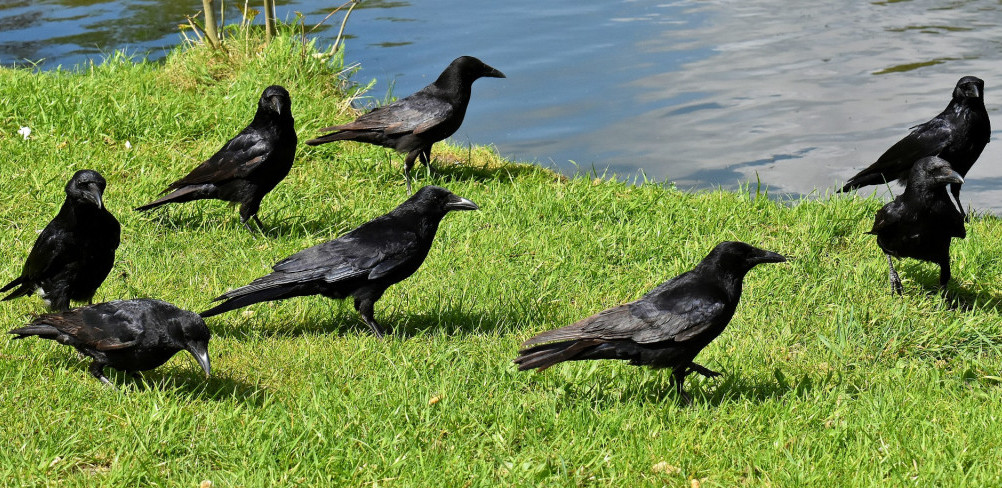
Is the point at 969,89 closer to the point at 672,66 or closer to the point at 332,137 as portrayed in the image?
the point at 332,137

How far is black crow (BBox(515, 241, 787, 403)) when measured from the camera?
4332 millimetres

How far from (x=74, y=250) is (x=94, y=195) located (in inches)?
12.6

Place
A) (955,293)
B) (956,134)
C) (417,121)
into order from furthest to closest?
(417,121)
(956,134)
(955,293)

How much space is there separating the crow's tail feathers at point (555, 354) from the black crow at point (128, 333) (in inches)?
53.7

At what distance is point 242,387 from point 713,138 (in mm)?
6739

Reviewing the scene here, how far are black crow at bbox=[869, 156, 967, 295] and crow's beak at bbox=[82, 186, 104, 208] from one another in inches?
179

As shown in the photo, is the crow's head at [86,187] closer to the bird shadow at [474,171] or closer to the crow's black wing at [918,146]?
the bird shadow at [474,171]

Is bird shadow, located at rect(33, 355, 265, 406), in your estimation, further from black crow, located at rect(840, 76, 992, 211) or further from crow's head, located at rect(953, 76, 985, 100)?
crow's head, located at rect(953, 76, 985, 100)

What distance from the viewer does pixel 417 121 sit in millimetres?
8180

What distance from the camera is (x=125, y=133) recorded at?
841 centimetres

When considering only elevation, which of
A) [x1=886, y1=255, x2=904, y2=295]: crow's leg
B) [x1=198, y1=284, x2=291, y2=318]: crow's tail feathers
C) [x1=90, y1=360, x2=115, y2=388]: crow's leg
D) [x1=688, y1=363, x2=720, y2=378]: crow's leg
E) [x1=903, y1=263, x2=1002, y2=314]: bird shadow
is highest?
[x1=198, y1=284, x2=291, y2=318]: crow's tail feathers

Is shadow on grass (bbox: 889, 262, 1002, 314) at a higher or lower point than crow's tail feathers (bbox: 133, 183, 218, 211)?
lower

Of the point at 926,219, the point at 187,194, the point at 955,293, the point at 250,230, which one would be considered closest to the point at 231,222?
the point at 250,230

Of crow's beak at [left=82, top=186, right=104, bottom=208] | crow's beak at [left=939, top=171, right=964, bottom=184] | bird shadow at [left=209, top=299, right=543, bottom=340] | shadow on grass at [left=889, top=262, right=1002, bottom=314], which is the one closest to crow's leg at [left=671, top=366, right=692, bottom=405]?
bird shadow at [left=209, top=299, right=543, bottom=340]
